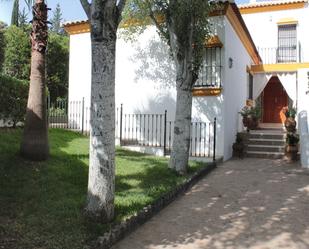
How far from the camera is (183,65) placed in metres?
9.31

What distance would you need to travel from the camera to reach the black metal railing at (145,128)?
12.1 meters

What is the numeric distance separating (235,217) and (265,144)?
753 cm

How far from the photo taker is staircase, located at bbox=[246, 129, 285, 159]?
13.1m

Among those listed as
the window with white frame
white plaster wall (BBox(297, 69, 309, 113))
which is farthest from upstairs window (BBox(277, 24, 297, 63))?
the window with white frame

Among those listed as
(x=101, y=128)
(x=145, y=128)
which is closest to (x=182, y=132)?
(x=101, y=128)

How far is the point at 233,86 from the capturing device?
13609mm

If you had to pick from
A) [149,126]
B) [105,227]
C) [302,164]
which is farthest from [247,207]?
[149,126]

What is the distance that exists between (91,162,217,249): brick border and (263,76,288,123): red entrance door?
14380 millimetres

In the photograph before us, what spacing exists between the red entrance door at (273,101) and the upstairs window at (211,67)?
10.7 meters

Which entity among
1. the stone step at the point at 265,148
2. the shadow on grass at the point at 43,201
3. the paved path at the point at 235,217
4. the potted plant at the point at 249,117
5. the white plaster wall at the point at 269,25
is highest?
the white plaster wall at the point at 269,25

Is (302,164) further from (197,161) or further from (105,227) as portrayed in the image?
(105,227)

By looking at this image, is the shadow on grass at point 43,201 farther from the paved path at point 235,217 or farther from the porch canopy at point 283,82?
the porch canopy at point 283,82

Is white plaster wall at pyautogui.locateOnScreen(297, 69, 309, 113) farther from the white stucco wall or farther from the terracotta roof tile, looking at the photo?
the terracotta roof tile

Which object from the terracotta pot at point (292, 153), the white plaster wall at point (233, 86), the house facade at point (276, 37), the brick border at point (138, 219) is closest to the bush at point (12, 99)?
the brick border at point (138, 219)
